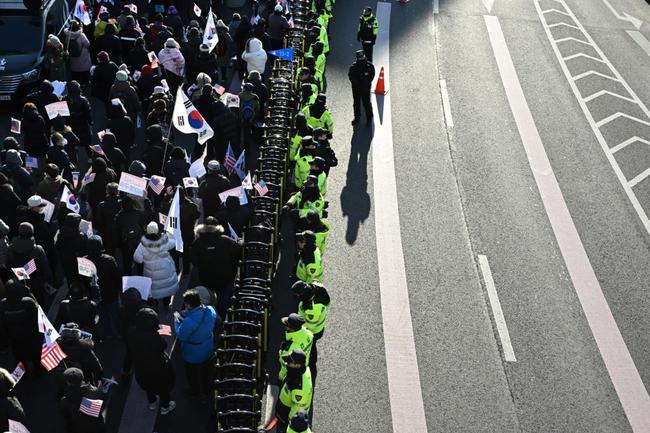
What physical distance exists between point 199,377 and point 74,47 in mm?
9399

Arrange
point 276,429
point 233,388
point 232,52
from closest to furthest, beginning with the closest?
point 233,388
point 276,429
point 232,52

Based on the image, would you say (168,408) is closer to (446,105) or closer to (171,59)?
(171,59)

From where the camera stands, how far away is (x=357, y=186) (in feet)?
57.1

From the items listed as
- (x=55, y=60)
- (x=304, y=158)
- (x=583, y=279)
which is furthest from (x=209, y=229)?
(x=55, y=60)

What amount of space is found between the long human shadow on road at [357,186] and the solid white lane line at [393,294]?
0.63ft

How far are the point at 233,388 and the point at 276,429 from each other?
1.36 metres

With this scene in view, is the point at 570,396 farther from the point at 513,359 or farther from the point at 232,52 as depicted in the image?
the point at 232,52

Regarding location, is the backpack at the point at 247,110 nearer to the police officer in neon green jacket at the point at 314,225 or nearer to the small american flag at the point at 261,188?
the small american flag at the point at 261,188

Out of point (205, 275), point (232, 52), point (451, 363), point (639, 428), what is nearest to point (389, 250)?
point (451, 363)

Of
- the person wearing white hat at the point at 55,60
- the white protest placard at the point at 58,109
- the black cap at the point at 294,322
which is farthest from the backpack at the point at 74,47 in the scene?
the black cap at the point at 294,322

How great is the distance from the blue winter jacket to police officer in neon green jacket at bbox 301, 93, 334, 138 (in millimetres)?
6183

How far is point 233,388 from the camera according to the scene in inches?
427

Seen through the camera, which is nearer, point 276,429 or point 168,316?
point 276,429

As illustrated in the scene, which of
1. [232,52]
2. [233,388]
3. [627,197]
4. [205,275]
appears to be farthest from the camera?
[232,52]
